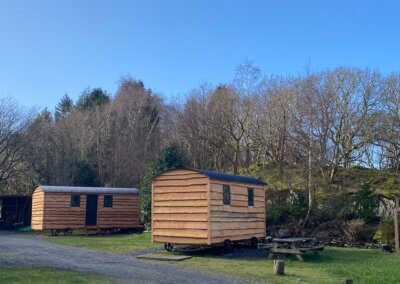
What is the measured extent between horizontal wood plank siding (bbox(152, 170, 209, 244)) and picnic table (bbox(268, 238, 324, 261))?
230 cm

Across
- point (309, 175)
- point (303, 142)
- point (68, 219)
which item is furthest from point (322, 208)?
point (68, 219)

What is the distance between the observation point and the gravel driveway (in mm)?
10883

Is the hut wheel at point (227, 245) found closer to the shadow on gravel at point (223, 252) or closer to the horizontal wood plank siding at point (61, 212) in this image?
the shadow on gravel at point (223, 252)

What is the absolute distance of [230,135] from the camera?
3181 centimetres

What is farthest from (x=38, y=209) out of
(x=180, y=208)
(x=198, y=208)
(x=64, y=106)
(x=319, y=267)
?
(x=64, y=106)

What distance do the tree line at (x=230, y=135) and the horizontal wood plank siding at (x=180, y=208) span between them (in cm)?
897

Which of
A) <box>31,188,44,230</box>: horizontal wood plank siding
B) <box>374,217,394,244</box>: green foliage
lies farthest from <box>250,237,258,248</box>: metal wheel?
<box>31,188,44,230</box>: horizontal wood plank siding

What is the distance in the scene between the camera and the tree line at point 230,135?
25.2m

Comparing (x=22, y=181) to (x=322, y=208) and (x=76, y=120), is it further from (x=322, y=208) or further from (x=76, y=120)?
(x=322, y=208)

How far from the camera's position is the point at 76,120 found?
41.5 meters

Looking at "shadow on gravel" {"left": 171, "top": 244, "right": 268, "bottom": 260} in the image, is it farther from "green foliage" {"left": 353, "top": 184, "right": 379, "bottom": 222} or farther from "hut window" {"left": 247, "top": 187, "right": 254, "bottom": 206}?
"green foliage" {"left": 353, "top": 184, "right": 379, "bottom": 222}

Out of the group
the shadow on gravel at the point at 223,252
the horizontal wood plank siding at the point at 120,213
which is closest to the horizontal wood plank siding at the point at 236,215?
the shadow on gravel at the point at 223,252

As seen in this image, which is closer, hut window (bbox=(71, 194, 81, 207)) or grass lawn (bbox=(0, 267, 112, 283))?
grass lawn (bbox=(0, 267, 112, 283))

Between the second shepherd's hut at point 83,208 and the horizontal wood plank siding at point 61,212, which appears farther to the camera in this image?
the second shepherd's hut at point 83,208
